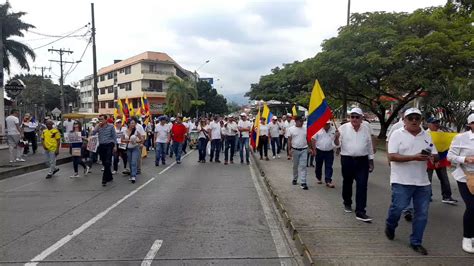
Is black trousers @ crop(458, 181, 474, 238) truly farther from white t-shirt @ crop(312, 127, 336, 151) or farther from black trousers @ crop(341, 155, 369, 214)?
white t-shirt @ crop(312, 127, 336, 151)

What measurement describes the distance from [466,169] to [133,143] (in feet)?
27.7

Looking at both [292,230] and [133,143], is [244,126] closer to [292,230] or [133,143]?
[133,143]

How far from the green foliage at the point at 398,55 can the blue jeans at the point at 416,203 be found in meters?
16.5

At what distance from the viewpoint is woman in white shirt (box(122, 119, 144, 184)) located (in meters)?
11.4

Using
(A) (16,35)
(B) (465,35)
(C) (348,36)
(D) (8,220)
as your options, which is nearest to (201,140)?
(D) (8,220)

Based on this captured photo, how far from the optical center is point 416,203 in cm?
524

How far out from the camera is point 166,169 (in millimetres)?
13922

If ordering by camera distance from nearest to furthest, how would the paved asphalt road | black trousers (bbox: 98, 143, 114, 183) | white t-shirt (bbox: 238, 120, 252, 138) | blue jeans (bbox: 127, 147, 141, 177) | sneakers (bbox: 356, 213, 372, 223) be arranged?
1. the paved asphalt road
2. sneakers (bbox: 356, 213, 372, 223)
3. black trousers (bbox: 98, 143, 114, 183)
4. blue jeans (bbox: 127, 147, 141, 177)
5. white t-shirt (bbox: 238, 120, 252, 138)

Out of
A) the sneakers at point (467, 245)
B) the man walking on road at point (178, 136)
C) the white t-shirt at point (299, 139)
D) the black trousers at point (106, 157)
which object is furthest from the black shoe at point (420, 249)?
the man walking on road at point (178, 136)

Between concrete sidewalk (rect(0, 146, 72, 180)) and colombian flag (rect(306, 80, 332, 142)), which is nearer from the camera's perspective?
colombian flag (rect(306, 80, 332, 142))

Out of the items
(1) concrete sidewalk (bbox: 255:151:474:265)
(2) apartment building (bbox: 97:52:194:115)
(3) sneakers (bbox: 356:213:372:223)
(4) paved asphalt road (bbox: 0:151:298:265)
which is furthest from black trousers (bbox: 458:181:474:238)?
(2) apartment building (bbox: 97:52:194:115)

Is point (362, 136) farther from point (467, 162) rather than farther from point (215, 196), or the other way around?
point (215, 196)

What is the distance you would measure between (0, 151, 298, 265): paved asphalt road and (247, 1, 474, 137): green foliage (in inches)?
532

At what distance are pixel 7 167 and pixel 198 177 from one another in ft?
20.8
